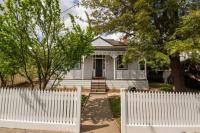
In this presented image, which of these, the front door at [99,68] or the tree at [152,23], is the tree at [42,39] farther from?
the front door at [99,68]

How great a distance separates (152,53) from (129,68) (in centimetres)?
1311

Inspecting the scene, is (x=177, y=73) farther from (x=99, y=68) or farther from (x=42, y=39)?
(x=99, y=68)

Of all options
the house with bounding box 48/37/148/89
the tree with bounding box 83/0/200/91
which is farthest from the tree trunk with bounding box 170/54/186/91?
the house with bounding box 48/37/148/89

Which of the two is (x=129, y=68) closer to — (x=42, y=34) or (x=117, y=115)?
(x=117, y=115)

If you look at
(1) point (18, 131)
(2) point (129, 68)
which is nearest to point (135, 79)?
(2) point (129, 68)

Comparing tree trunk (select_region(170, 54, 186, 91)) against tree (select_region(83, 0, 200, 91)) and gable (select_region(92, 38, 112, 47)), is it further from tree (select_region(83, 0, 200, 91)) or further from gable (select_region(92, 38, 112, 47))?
gable (select_region(92, 38, 112, 47))

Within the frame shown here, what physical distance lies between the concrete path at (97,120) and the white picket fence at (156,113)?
3.12 ft

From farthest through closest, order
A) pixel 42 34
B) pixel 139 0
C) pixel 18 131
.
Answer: pixel 139 0 < pixel 42 34 < pixel 18 131

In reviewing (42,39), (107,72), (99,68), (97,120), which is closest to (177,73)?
(97,120)

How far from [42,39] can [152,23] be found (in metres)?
6.85

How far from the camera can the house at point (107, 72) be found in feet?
84.1

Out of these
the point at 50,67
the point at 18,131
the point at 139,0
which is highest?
the point at 139,0

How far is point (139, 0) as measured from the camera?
13.8 m

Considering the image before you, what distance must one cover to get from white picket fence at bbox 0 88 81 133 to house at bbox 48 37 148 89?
13.8m
